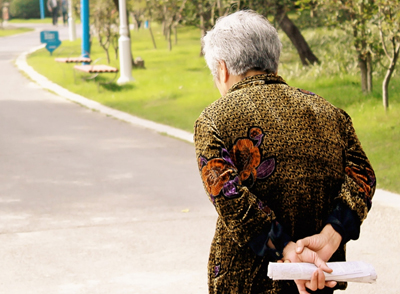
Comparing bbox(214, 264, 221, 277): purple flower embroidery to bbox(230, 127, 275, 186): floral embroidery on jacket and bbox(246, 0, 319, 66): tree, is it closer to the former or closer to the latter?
bbox(230, 127, 275, 186): floral embroidery on jacket

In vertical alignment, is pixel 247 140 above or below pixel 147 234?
above

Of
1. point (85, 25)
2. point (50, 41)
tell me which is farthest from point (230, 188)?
point (50, 41)

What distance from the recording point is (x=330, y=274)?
2117 millimetres

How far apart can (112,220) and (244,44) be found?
4049 mm

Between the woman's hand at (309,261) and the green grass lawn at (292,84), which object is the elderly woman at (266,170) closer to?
the woman's hand at (309,261)

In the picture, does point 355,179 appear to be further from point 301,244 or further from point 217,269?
point 217,269

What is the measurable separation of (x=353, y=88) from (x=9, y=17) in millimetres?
76673

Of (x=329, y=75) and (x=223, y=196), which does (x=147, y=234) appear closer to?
(x=223, y=196)

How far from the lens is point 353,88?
13.1 metres

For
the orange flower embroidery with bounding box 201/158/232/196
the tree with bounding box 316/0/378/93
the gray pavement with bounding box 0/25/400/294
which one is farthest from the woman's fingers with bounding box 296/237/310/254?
the tree with bounding box 316/0/378/93

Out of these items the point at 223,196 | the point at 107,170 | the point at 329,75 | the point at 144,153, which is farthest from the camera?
the point at 329,75

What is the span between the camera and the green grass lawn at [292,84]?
354 inches

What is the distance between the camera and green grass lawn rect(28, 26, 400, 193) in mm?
8992

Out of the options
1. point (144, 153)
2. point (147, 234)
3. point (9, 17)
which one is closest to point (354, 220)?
point (147, 234)
